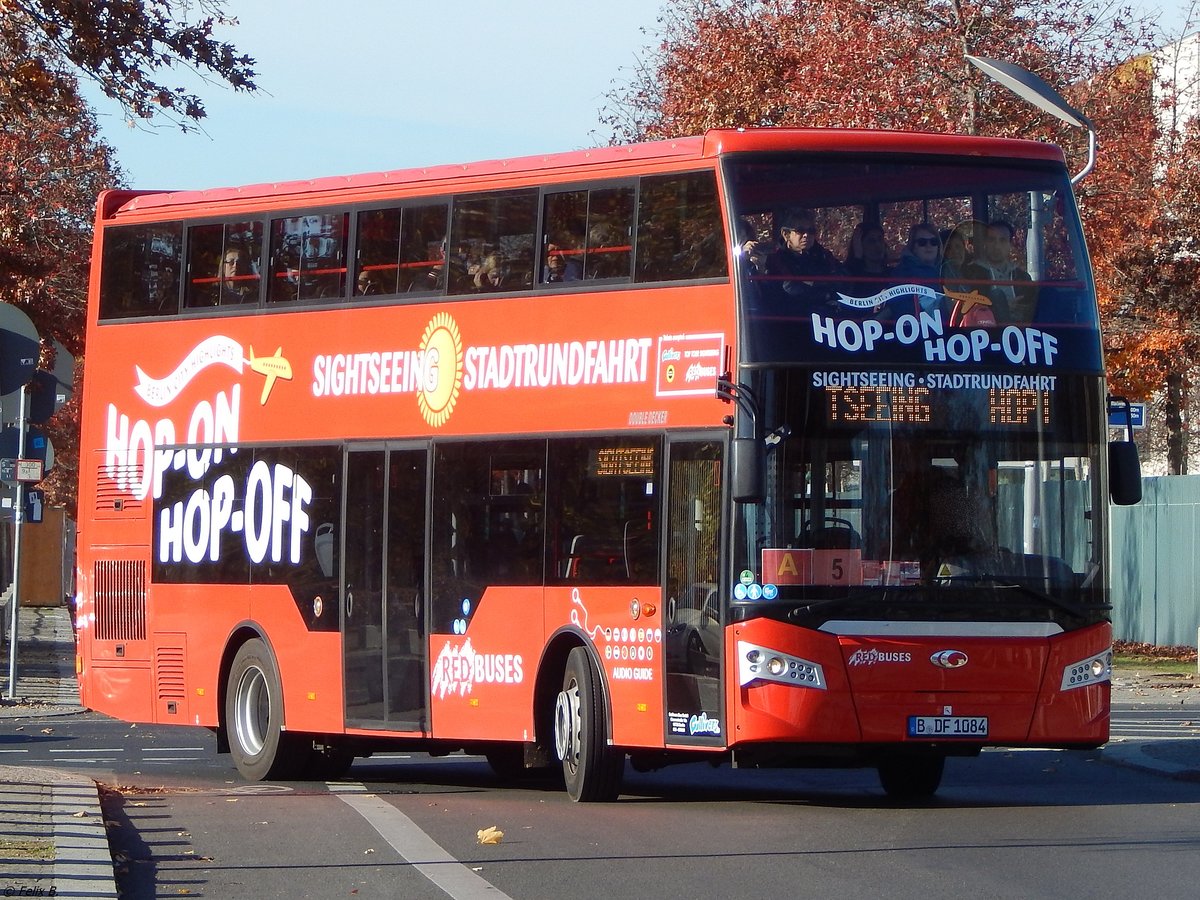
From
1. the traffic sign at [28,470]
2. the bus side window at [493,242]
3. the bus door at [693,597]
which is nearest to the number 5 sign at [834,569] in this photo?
the bus door at [693,597]

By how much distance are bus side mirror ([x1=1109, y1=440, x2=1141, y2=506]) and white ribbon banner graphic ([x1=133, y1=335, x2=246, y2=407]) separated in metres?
6.95

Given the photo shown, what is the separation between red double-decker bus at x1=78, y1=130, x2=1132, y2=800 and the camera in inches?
520

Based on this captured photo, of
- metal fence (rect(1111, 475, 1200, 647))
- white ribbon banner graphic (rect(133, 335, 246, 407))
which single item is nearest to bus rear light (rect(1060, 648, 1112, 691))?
white ribbon banner graphic (rect(133, 335, 246, 407))

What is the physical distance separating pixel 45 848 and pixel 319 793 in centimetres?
483

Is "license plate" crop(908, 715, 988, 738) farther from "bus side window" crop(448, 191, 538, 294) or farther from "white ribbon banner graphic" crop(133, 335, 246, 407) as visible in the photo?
"white ribbon banner graphic" crop(133, 335, 246, 407)

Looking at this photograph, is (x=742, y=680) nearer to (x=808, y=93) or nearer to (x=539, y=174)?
(x=539, y=174)

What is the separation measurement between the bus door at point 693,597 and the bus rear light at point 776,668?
0.81ft

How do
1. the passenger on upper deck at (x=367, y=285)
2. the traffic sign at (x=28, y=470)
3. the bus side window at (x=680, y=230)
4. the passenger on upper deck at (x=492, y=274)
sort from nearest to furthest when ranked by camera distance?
the bus side window at (x=680, y=230) → the passenger on upper deck at (x=492, y=274) → the passenger on upper deck at (x=367, y=285) → the traffic sign at (x=28, y=470)

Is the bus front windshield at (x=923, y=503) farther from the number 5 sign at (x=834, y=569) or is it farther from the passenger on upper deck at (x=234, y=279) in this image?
the passenger on upper deck at (x=234, y=279)

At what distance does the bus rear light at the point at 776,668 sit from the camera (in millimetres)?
13070

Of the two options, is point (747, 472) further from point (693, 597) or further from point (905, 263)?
point (905, 263)

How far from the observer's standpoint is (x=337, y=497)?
16406 mm

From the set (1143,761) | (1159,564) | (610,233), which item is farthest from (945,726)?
(1159,564)

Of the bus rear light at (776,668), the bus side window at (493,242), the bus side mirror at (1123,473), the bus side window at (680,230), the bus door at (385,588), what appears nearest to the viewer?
the bus rear light at (776,668)
